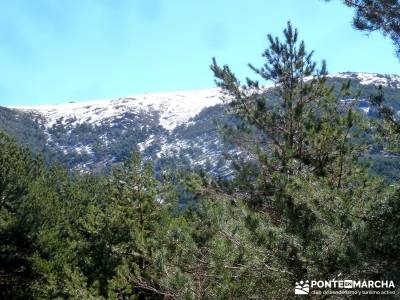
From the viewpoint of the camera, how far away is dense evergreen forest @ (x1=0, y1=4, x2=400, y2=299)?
6.66 metres

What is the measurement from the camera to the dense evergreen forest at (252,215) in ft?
21.9

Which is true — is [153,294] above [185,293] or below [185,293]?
below

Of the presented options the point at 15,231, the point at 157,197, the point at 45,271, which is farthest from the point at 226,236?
the point at 15,231

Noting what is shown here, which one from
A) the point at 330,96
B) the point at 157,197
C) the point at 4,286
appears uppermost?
the point at 330,96

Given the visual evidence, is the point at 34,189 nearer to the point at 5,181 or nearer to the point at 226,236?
the point at 5,181

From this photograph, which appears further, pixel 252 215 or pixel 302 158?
pixel 302 158

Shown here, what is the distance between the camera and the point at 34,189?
26.0m

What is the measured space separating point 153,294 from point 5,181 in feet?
38.9

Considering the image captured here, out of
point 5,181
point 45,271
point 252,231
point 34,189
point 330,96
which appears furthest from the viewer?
point 34,189

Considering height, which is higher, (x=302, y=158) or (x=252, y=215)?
(x=302, y=158)

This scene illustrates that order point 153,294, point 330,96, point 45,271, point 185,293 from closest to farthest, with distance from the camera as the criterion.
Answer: point 185,293 → point 330,96 → point 153,294 → point 45,271

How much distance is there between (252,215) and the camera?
8062mm

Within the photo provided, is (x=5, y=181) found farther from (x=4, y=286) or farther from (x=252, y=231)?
(x=252, y=231)

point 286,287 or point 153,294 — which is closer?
point 286,287
